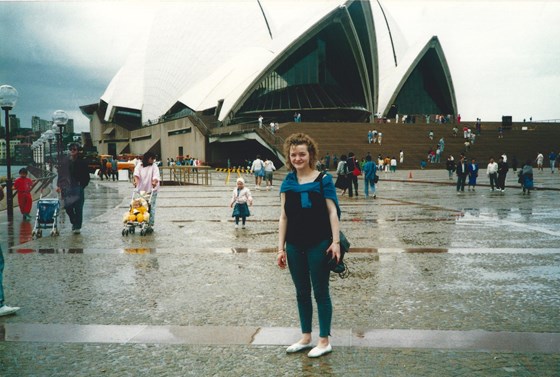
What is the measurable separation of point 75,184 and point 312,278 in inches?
302

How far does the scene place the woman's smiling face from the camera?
3.79 m

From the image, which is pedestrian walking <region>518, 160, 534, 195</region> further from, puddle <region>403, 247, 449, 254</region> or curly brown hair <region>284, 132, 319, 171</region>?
curly brown hair <region>284, 132, 319, 171</region>

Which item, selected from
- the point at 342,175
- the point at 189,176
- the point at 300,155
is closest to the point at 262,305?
the point at 300,155

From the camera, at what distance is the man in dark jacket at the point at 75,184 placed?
398 inches

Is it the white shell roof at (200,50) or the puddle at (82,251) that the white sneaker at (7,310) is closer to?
the puddle at (82,251)

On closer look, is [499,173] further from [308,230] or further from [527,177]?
[308,230]

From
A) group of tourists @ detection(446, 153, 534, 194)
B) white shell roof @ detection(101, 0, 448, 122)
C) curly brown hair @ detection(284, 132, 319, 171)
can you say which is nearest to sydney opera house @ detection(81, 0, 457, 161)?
white shell roof @ detection(101, 0, 448, 122)

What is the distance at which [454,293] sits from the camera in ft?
17.7

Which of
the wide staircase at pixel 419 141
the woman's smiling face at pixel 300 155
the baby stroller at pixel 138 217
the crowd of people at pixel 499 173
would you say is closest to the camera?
the woman's smiling face at pixel 300 155

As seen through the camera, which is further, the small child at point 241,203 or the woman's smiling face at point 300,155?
the small child at point 241,203

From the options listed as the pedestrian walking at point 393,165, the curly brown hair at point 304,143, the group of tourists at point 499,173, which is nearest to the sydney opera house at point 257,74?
the pedestrian walking at point 393,165

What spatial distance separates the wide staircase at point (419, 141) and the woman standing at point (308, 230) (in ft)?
115

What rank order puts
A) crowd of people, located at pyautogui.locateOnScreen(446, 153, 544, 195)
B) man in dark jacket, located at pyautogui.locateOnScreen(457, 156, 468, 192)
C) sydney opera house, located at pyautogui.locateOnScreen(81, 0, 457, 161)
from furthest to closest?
sydney opera house, located at pyautogui.locateOnScreen(81, 0, 457, 161), man in dark jacket, located at pyautogui.locateOnScreen(457, 156, 468, 192), crowd of people, located at pyautogui.locateOnScreen(446, 153, 544, 195)

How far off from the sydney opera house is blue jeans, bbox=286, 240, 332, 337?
44.0 metres
